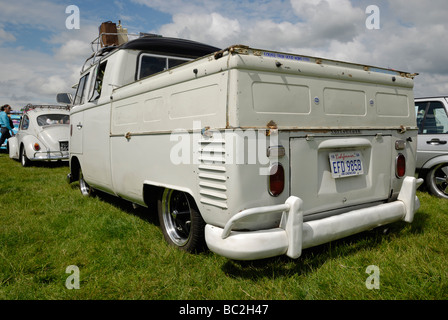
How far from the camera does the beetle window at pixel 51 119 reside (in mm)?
10409

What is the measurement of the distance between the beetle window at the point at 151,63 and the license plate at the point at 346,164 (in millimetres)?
2530

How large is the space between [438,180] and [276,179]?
427cm

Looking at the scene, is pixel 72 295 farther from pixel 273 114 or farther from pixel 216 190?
pixel 273 114

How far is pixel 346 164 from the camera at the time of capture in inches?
110

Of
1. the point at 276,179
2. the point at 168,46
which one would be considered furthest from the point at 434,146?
the point at 168,46

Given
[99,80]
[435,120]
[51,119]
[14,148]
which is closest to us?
[99,80]

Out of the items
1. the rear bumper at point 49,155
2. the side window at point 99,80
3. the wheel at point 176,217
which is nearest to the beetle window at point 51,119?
the rear bumper at point 49,155

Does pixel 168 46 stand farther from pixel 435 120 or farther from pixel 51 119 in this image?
pixel 51 119

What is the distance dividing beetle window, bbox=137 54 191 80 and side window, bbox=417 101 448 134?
4271 millimetres

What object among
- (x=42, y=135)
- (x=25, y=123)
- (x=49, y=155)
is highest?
(x=25, y=123)

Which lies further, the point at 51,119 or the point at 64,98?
the point at 51,119

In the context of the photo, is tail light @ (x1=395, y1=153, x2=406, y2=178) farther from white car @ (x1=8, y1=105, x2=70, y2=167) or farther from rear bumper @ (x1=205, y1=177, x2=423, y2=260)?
white car @ (x1=8, y1=105, x2=70, y2=167)

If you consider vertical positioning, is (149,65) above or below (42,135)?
above

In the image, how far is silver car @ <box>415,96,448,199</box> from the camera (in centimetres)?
521
